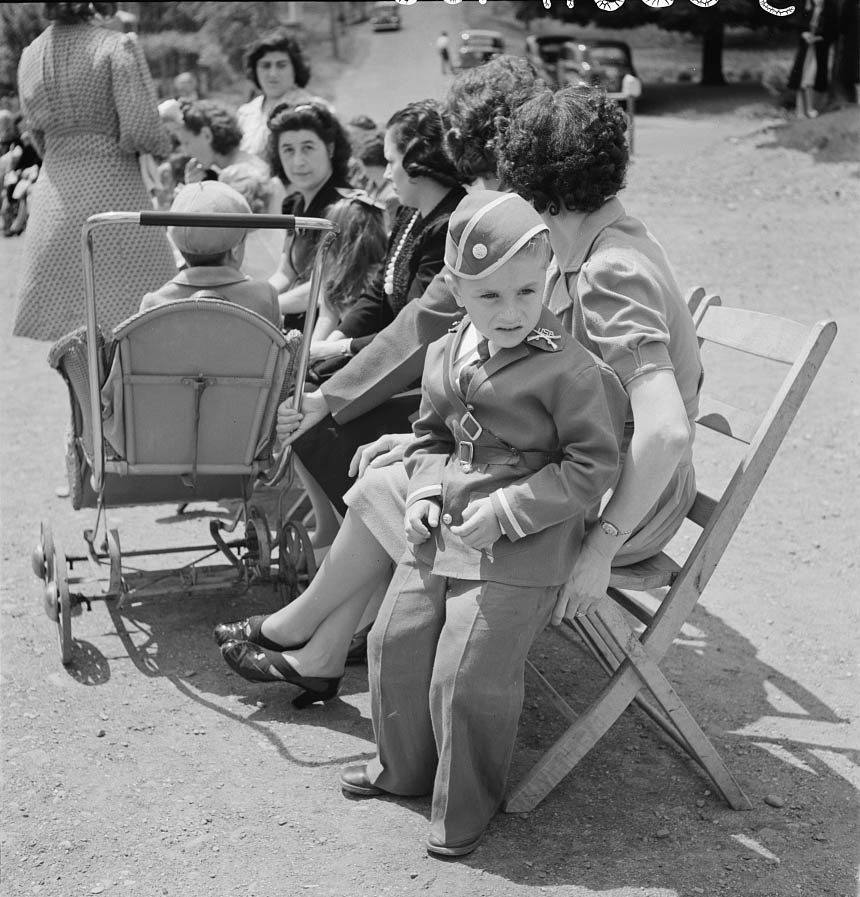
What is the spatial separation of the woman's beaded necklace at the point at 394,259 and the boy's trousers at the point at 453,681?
1372 millimetres

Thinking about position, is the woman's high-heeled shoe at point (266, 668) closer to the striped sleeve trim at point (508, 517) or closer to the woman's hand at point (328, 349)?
the striped sleeve trim at point (508, 517)

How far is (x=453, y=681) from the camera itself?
2742 millimetres

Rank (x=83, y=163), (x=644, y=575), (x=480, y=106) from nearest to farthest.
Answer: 1. (x=644, y=575)
2. (x=480, y=106)
3. (x=83, y=163)

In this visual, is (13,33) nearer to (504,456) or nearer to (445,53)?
(445,53)

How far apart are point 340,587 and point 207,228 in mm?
1272

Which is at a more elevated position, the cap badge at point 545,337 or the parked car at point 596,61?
the cap badge at point 545,337

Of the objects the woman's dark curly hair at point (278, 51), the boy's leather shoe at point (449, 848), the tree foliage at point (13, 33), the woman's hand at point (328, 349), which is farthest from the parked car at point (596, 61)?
the boy's leather shoe at point (449, 848)

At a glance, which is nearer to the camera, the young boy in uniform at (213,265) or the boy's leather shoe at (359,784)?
the boy's leather shoe at (359,784)

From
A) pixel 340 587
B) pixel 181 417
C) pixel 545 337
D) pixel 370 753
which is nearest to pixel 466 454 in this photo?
pixel 545 337

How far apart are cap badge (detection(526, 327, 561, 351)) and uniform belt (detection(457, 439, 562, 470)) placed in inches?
9.5

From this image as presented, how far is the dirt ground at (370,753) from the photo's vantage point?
2775mm

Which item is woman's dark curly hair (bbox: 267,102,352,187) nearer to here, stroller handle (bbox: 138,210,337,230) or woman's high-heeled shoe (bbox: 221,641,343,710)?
stroller handle (bbox: 138,210,337,230)

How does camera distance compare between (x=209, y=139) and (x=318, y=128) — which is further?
(x=209, y=139)

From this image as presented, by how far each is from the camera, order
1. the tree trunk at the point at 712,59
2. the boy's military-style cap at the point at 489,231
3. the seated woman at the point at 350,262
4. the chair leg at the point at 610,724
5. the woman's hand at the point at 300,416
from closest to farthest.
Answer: the boy's military-style cap at the point at 489,231
the chair leg at the point at 610,724
the woman's hand at the point at 300,416
the seated woman at the point at 350,262
the tree trunk at the point at 712,59
